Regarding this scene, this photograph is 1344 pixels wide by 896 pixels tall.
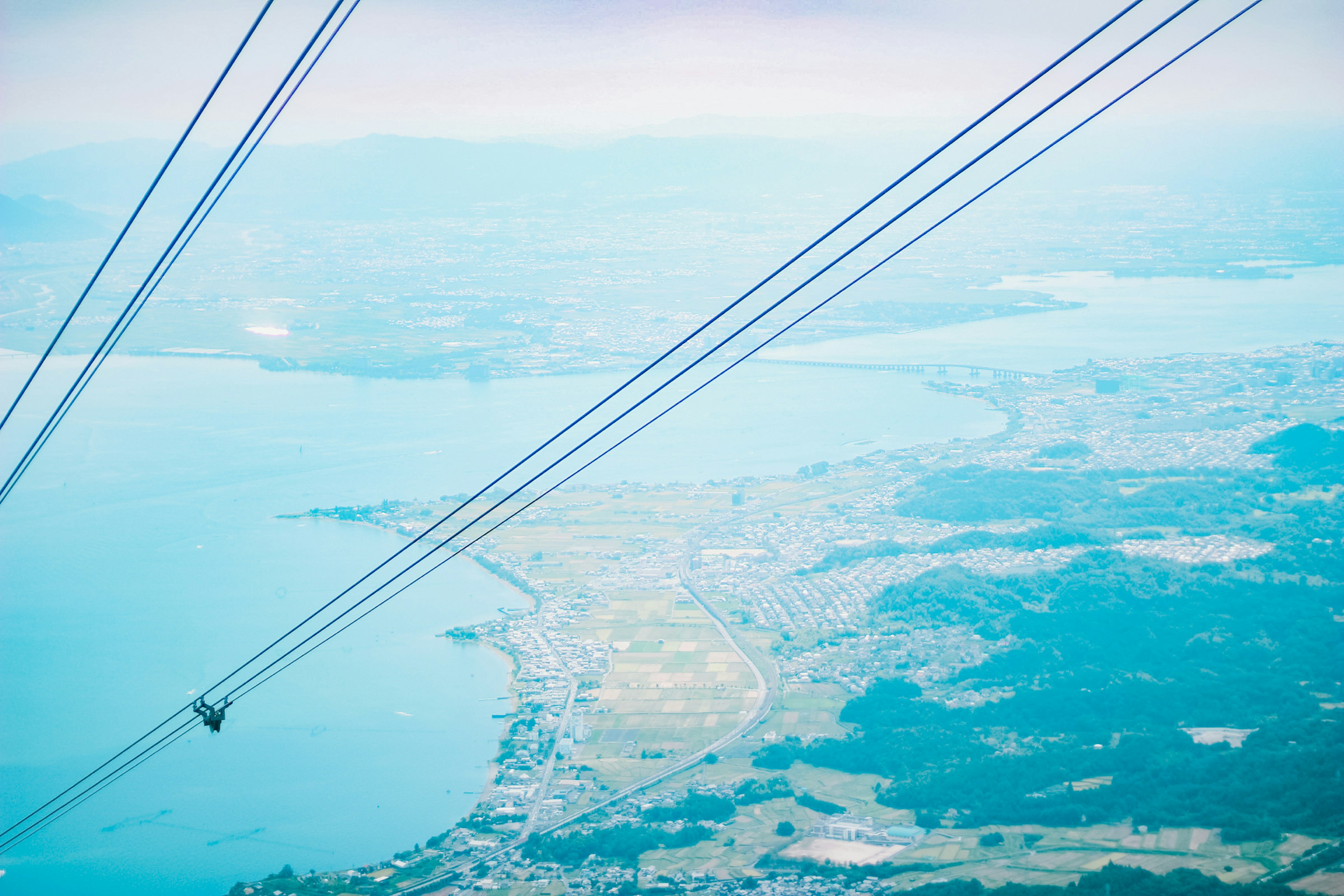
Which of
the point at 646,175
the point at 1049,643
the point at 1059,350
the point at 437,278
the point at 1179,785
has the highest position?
the point at 646,175

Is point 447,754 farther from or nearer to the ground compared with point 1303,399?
nearer to the ground

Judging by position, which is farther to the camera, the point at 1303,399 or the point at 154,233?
the point at 154,233

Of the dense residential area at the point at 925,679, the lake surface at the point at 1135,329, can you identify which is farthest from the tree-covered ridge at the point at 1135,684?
the lake surface at the point at 1135,329

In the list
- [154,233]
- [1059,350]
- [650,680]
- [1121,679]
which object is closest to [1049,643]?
[1121,679]

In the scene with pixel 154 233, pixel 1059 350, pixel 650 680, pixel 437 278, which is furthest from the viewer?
pixel 154 233

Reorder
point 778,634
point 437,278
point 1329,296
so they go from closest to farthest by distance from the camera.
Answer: point 778,634
point 1329,296
point 437,278

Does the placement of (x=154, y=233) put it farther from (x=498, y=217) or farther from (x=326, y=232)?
(x=498, y=217)

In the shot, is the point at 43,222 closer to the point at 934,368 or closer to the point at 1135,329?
the point at 934,368

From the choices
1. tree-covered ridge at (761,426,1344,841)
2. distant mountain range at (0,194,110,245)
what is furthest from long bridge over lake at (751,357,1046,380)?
distant mountain range at (0,194,110,245)
